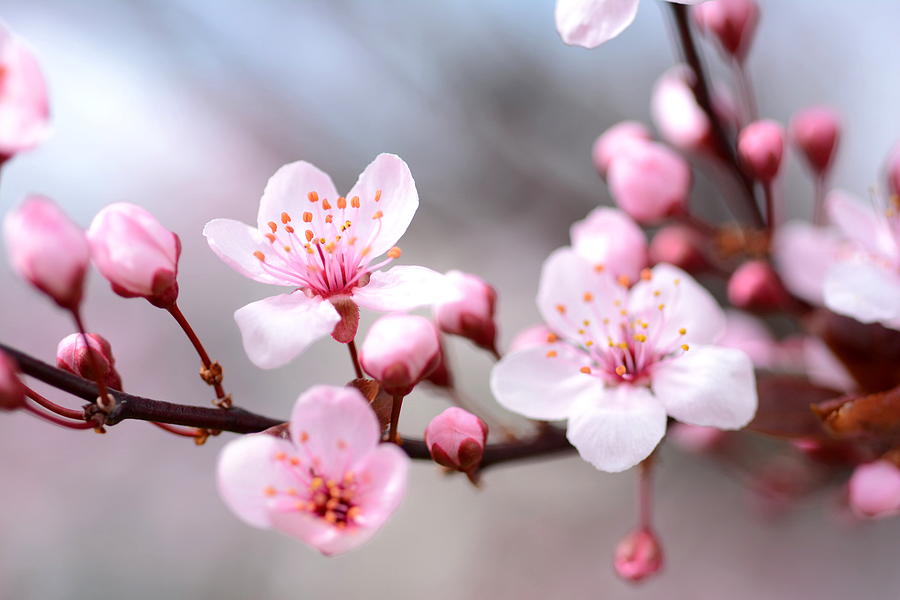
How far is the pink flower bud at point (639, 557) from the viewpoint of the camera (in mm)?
1120

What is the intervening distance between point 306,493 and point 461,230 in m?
2.04

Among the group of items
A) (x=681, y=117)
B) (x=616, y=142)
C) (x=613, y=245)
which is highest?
(x=681, y=117)

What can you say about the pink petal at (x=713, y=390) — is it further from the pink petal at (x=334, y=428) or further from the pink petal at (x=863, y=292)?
the pink petal at (x=334, y=428)

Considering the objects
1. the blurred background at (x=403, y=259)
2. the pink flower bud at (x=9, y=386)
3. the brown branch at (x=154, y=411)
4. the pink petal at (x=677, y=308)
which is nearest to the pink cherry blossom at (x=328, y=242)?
the brown branch at (x=154, y=411)

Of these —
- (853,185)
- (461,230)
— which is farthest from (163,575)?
(853,185)

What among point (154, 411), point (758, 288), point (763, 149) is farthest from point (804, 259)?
point (154, 411)

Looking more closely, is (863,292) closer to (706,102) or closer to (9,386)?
(706,102)

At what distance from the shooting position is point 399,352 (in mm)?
785

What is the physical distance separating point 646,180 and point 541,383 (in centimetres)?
39

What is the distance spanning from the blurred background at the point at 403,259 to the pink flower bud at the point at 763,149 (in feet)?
4.62

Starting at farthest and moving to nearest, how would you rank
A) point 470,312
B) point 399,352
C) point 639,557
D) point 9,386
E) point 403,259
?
point 403,259, point 639,557, point 470,312, point 399,352, point 9,386

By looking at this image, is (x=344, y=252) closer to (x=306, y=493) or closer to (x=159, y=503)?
(x=306, y=493)

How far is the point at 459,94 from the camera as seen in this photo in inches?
109

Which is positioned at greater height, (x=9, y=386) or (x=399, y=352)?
(x=399, y=352)
